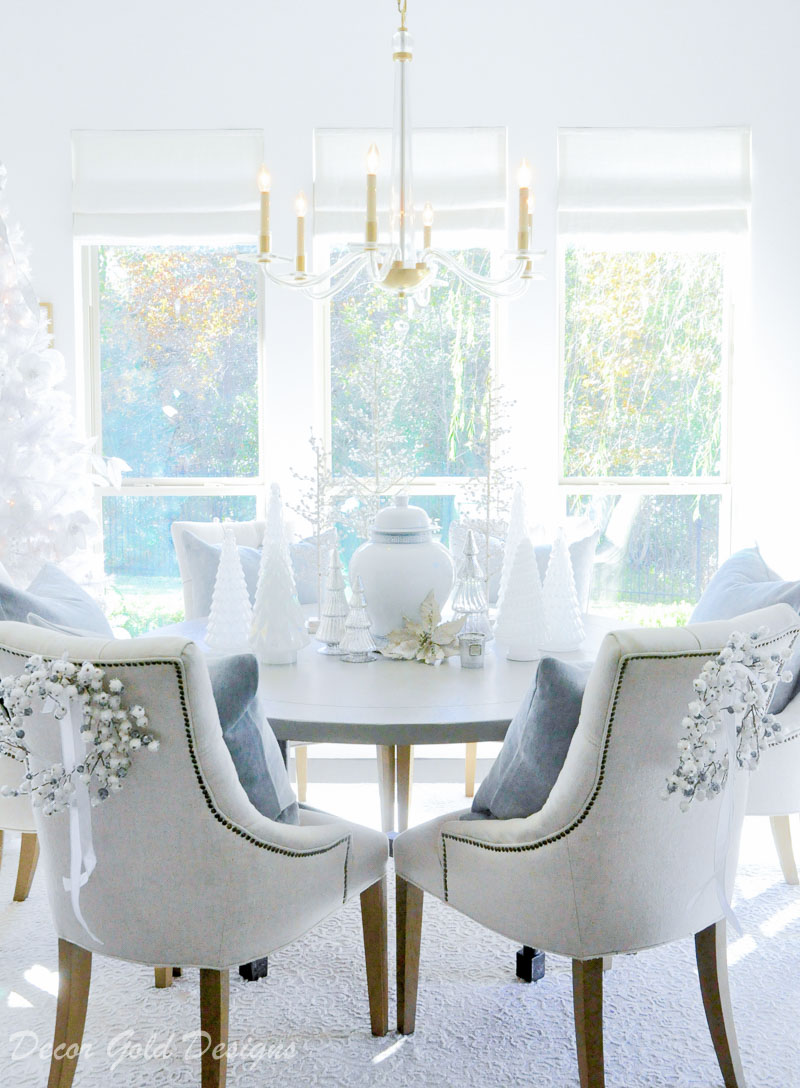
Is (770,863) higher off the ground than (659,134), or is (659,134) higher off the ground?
(659,134)

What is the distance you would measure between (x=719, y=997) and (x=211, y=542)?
7.38 feet

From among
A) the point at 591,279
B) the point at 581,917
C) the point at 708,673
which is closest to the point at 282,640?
the point at 581,917

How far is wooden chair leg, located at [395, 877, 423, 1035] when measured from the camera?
1900mm

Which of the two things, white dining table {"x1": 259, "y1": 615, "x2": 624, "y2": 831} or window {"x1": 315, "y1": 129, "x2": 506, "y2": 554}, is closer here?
white dining table {"x1": 259, "y1": 615, "x2": 624, "y2": 831}

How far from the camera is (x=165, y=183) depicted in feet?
14.0

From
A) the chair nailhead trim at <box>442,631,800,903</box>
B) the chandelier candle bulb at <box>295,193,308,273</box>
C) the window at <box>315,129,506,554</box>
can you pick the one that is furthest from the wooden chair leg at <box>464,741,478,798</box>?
the chandelier candle bulb at <box>295,193,308,273</box>

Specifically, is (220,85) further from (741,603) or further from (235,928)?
(235,928)

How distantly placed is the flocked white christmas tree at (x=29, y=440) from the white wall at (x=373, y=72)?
0.71 metres

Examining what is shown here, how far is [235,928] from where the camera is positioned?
1.56 m

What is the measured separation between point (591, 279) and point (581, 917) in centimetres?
341

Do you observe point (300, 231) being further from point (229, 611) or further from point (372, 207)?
point (229, 611)

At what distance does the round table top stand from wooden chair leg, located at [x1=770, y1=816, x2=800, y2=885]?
0.74 metres

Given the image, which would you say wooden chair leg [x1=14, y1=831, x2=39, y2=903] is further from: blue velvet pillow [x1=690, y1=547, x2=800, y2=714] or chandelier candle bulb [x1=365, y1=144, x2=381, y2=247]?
blue velvet pillow [x1=690, y1=547, x2=800, y2=714]

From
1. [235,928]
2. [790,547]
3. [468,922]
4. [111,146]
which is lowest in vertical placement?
[468,922]
